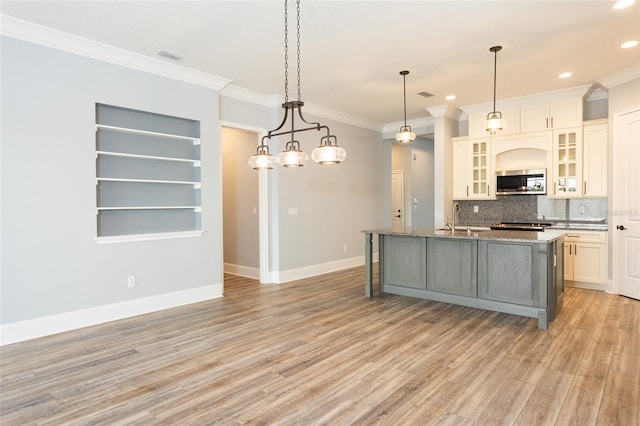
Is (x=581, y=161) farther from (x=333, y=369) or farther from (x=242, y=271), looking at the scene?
(x=242, y=271)

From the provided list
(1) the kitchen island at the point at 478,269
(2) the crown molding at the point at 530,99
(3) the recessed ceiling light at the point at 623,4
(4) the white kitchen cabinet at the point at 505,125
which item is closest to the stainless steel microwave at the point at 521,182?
(4) the white kitchen cabinet at the point at 505,125

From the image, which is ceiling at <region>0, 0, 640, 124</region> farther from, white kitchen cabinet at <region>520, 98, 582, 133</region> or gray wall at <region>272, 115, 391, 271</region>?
gray wall at <region>272, 115, 391, 271</region>

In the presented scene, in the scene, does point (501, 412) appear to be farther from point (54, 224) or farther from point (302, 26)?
point (54, 224)

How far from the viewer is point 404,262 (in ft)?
16.9

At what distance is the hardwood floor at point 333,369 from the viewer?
240 cm

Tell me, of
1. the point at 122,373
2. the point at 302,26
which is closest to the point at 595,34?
the point at 302,26

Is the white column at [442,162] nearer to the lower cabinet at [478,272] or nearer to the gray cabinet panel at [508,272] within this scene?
the lower cabinet at [478,272]

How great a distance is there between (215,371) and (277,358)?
0.52m

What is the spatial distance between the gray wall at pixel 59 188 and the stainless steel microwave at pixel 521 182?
538 cm

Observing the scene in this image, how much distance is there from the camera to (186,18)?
353 cm

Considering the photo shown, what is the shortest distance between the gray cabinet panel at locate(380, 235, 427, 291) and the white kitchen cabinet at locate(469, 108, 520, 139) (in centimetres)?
259

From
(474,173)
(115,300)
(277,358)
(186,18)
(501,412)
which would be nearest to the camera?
(501,412)

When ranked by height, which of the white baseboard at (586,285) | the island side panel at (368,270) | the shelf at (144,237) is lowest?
the white baseboard at (586,285)

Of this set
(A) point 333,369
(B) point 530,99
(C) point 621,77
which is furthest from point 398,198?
(A) point 333,369
